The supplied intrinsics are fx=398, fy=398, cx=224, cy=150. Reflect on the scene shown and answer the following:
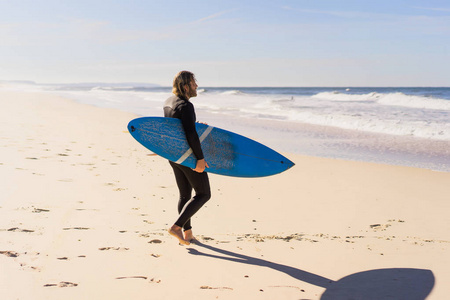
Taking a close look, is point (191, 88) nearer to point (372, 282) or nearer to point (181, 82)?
point (181, 82)

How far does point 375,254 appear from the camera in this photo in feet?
11.2

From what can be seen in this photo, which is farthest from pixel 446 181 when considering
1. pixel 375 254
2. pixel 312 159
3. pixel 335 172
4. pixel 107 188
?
pixel 107 188

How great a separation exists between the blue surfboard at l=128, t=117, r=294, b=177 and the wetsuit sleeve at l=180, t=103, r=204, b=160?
95 millimetres

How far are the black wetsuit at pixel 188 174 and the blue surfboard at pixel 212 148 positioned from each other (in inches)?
3.7

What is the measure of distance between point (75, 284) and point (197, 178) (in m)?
1.24

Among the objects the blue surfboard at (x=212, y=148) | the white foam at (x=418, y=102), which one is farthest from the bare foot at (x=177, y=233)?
the white foam at (x=418, y=102)

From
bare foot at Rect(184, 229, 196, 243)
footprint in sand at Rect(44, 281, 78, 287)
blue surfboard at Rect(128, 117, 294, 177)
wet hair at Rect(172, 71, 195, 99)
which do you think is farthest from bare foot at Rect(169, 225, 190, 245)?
wet hair at Rect(172, 71, 195, 99)

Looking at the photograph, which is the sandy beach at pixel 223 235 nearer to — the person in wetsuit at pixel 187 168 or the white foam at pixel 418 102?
the person in wetsuit at pixel 187 168

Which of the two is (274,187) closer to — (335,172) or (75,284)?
(335,172)

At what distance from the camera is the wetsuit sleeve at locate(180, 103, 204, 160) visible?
3.14 metres

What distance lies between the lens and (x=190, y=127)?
3.16 m

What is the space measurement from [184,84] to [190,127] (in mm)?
352

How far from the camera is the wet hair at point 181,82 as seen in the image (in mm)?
3199

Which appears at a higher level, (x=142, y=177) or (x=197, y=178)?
(x=197, y=178)
